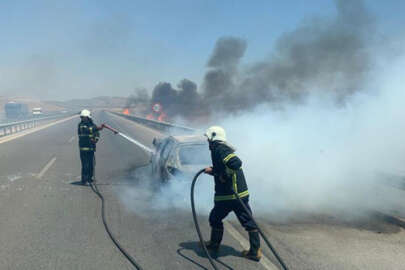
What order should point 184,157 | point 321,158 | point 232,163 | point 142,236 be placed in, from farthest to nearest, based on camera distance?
point 321,158
point 184,157
point 142,236
point 232,163

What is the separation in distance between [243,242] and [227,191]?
3.12 feet

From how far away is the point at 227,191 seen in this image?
464 cm

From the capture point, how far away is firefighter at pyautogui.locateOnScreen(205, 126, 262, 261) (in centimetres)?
449

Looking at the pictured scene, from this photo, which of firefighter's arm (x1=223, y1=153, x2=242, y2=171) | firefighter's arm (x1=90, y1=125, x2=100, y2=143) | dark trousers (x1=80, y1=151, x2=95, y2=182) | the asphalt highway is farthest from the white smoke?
firefighter's arm (x1=223, y1=153, x2=242, y2=171)

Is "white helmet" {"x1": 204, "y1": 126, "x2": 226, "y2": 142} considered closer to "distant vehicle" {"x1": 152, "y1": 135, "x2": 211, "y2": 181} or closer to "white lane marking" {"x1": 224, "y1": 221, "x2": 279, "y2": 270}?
"white lane marking" {"x1": 224, "y1": 221, "x2": 279, "y2": 270}

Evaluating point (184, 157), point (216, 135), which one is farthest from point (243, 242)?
point (184, 157)

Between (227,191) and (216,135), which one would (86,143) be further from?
(227,191)

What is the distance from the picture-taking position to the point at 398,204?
23.9ft

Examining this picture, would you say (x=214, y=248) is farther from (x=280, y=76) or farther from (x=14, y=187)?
(x=280, y=76)

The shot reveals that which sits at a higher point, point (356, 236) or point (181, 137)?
point (181, 137)

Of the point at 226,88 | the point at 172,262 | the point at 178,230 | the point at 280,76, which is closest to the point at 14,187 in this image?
the point at 178,230

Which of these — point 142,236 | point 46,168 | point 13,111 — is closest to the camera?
point 142,236

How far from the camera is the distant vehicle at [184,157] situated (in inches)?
285

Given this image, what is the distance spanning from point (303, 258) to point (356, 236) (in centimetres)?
140
